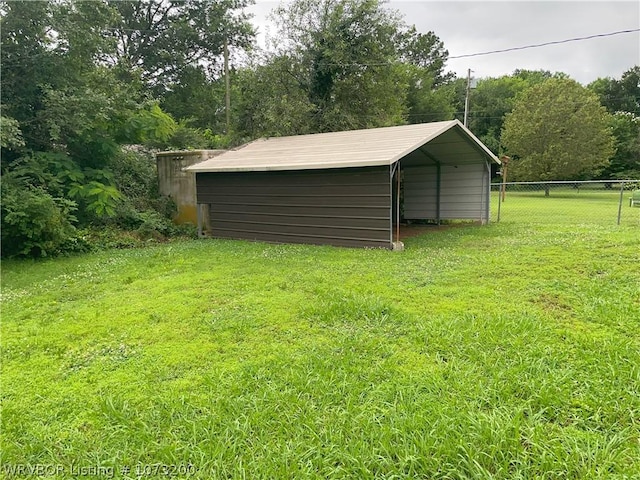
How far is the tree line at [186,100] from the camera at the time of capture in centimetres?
740

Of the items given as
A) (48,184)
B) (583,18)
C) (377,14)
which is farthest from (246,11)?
(48,184)

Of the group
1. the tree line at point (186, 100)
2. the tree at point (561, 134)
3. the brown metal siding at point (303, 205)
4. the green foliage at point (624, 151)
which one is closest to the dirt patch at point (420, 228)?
the brown metal siding at point (303, 205)

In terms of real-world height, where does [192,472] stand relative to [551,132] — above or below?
below

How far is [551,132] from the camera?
2525 centimetres

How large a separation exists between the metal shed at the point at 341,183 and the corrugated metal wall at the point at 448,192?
26mm

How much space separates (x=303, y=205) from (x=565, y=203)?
1429cm

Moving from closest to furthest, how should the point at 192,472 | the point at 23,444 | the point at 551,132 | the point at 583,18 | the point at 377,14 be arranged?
the point at 192,472 < the point at 23,444 < the point at 583,18 < the point at 377,14 < the point at 551,132

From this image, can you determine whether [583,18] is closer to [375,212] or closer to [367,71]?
[367,71]

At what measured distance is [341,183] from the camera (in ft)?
25.3

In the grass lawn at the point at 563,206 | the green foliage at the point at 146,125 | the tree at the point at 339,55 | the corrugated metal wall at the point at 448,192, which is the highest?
the tree at the point at 339,55

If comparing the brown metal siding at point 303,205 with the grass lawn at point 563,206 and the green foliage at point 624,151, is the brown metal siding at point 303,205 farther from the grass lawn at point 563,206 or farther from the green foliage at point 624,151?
the green foliage at point 624,151

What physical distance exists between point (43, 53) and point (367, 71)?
12085 mm

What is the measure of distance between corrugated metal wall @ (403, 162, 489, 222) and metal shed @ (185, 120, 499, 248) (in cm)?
3

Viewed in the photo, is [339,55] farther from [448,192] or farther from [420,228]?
[420,228]
